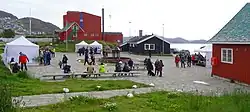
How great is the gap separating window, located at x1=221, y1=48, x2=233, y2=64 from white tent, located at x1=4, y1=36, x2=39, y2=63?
18.8 meters

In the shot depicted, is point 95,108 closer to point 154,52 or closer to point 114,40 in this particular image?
point 154,52

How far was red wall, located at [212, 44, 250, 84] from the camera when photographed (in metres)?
22.5

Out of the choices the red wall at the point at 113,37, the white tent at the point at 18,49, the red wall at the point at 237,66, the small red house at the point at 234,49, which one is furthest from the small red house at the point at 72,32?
the red wall at the point at 237,66

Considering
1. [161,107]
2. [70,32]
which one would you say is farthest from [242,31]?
[70,32]

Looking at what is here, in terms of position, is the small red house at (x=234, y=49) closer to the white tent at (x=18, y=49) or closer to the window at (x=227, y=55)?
the window at (x=227, y=55)

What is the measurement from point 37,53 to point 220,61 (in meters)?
18.9

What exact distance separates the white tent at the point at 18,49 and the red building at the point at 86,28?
52.1 metres

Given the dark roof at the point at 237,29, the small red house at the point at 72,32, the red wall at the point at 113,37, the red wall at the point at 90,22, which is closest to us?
the dark roof at the point at 237,29

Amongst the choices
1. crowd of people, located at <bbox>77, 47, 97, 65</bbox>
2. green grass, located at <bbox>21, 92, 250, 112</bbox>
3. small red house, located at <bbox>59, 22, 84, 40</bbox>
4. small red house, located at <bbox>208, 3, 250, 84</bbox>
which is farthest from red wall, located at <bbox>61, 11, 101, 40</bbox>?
green grass, located at <bbox>21, 92, 250, 112</bbox>

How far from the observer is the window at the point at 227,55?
24.7 m

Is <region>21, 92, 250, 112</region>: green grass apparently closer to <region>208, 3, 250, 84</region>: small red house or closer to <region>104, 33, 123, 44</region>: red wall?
<region>208, 3, 250, 84</region>: small red house

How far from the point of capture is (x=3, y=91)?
27.2 ft

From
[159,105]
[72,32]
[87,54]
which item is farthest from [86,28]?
[159,105]

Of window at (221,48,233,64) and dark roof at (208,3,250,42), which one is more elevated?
dark roof at (208,3,250,42)
